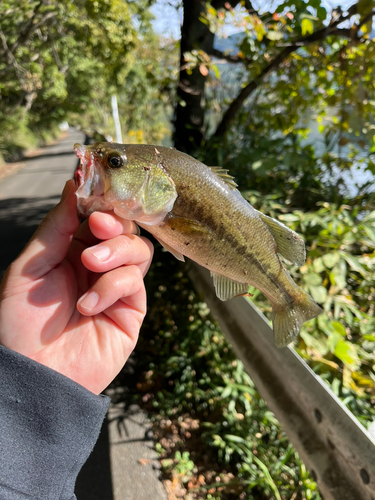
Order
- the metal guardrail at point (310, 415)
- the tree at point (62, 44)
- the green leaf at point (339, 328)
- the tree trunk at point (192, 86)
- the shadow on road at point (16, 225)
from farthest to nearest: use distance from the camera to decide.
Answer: the tree at point (62, 44) < the tree trunk at point (192, 86) < the shadow on road at point (16, 225) < the green leaf at point (339, 328) < the metal guardrail at point (310, 415)

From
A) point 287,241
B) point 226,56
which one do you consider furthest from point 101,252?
point 226,56

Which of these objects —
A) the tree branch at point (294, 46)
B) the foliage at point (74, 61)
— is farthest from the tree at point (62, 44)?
the tree branch at point (294, 46)

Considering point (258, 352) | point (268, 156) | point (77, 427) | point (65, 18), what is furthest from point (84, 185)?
point (65, 18)

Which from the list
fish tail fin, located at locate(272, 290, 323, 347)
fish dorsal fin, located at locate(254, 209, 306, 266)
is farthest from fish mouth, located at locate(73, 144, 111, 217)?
fish tail fin, located at locate(272, 290, 323, 347)

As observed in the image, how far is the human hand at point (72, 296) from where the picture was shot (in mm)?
1407

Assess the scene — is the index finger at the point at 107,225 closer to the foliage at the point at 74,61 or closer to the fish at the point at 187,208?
the fish at the point at 187,208

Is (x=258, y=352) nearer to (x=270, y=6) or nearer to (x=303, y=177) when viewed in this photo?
(x=303, y=177)

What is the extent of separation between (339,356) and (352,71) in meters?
3.43

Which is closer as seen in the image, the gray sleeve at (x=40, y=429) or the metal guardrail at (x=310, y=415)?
the gray sleeve at (x=40, y=429)

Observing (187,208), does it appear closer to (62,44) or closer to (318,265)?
(318,265)

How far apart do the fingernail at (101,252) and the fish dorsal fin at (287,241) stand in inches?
33.0

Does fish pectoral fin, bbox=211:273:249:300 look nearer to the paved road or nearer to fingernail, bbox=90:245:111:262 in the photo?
fingernail, bbox=90:245:111:262

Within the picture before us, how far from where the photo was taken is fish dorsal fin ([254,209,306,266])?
1.61m

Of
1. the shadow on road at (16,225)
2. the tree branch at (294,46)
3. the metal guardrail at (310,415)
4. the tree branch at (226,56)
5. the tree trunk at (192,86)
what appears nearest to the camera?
the metal guardrail at (310,415)
